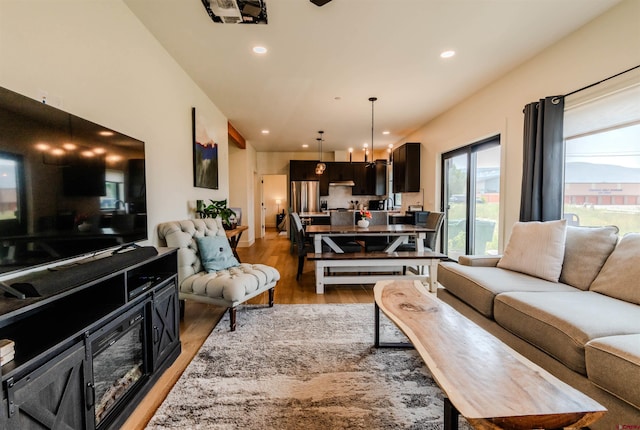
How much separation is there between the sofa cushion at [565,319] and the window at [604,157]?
1.13 meters

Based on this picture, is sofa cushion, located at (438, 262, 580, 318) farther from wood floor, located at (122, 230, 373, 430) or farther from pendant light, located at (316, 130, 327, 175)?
pendant light, located at (316, 130, 327, 175)

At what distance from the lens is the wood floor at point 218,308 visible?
64.9 inches

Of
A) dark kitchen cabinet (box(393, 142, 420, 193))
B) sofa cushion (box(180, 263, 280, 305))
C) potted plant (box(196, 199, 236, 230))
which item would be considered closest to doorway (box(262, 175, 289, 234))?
dark kitchen cabinet (box(393, 142, 420, 193))

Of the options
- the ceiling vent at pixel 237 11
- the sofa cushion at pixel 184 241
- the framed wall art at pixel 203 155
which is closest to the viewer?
the ceiling vent at pixel 237 11

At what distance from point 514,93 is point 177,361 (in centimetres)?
441

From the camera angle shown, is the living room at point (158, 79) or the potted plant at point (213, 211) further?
the potted plant at point (213, 211)

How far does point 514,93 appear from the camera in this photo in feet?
11.1

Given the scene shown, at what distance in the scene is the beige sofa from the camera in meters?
1.21

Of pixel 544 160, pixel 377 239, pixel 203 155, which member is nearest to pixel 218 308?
pixel 203 155

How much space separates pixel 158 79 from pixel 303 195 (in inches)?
215

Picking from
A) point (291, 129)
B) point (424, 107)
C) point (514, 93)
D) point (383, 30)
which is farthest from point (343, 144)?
point (383, 30)

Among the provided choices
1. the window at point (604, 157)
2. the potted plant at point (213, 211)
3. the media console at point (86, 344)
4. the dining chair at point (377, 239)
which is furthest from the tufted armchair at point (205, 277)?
the window at point (604, 157)

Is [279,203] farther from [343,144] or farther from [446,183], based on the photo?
[446,183]

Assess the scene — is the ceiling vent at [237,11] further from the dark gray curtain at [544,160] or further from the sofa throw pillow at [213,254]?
the dark gray curtain at [544,160]
